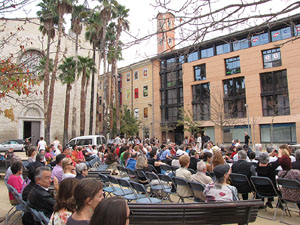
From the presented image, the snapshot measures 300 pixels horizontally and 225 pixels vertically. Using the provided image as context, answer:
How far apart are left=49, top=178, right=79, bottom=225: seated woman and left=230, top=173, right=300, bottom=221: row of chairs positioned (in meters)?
4.09

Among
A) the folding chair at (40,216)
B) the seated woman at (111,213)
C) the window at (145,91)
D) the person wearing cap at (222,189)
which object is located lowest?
the folding chair at (40,216)

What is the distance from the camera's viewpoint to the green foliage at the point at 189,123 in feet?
103

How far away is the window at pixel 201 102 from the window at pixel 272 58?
7.87 m

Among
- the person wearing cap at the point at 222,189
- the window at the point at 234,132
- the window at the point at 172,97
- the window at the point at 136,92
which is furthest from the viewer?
the window at the point at 136,92

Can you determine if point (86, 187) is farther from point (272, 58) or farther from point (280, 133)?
point (272, 58)

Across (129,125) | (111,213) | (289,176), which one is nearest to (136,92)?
(129,125)

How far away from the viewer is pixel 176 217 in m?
3.60

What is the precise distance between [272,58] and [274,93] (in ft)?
13.0

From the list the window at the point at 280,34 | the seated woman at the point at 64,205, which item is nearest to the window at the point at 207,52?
the window at the point at 280,34

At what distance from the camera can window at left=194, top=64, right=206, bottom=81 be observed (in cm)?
3410

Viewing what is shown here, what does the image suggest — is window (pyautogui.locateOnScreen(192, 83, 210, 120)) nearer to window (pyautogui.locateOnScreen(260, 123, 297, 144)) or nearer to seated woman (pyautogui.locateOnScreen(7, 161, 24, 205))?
window (pyautogui.locateOnScreen(260, 123, 297, 144))

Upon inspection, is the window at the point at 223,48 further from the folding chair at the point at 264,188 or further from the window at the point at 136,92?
the folding chair at the point at 264,188

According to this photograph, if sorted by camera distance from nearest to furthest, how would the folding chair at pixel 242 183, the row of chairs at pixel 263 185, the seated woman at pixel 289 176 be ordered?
the row of chairs at pixel 263 185 < the seated woman at pixel 289 176 < the folding chair at pixel 242 183

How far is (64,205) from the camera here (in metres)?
2.78
